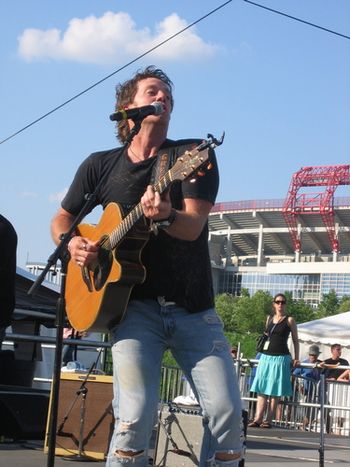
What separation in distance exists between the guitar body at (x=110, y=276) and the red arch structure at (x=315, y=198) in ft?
466

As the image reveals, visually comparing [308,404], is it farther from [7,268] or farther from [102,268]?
[102,268]

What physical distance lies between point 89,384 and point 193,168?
4476mm

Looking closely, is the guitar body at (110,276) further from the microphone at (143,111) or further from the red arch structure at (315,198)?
the red arch structure at (315,198)

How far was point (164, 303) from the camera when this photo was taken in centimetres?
396

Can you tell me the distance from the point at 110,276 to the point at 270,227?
492 ft

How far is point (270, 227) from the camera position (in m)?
153

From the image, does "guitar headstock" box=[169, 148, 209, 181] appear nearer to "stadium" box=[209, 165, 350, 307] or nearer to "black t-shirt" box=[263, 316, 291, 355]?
"black t-shirt" box=[263, 316, 291, 355]

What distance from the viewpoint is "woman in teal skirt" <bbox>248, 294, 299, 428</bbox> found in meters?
12.5

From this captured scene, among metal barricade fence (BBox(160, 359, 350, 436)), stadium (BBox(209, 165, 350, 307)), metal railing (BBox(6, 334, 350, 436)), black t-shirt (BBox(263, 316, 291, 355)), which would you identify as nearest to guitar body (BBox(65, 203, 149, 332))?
black t-shirt (BBox(263, 316, 291, 355))

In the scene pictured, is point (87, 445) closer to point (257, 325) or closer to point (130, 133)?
point (130, 133)

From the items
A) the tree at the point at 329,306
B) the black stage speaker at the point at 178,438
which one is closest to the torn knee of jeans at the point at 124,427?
the black stage speaker at the point at 178,438

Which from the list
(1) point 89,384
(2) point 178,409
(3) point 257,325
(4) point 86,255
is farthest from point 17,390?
(3) point 257,325

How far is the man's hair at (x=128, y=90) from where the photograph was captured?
4.41m

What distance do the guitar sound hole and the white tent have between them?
1555cm
